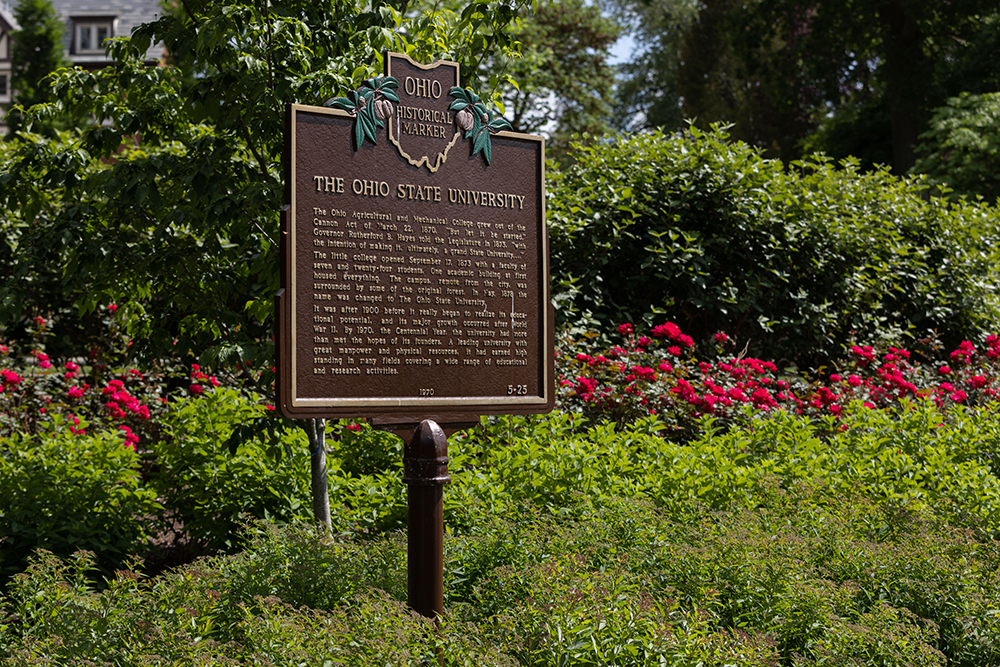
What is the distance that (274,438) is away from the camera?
4223 millimetres

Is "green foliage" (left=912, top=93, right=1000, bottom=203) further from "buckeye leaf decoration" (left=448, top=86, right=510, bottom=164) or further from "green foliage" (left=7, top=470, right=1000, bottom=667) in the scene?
"buckeye leaf decoration" (left=448, top=86, right=510, bottom=164)

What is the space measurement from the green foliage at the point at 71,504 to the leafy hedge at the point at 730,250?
14.7ft

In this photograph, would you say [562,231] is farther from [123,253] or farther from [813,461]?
[123,253]

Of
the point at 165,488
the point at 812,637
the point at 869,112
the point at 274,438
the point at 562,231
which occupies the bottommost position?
the point at 812,637

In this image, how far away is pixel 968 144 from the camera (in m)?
17.0

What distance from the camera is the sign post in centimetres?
331

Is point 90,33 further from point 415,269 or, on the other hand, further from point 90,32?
point 415,269

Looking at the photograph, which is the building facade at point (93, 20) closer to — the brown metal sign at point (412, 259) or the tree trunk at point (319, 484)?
the tree trunk at point (319, 484)

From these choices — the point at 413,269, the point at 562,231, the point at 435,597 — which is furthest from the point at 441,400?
the point at 562,231

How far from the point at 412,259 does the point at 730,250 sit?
5.92 metres

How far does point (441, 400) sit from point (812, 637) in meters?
1.67

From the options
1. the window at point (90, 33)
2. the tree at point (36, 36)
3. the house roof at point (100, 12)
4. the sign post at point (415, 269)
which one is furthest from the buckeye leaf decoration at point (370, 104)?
the window at point (90, 33)

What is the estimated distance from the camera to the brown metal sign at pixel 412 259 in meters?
3.32

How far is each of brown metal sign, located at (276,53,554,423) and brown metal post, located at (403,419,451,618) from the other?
0.48 ft
